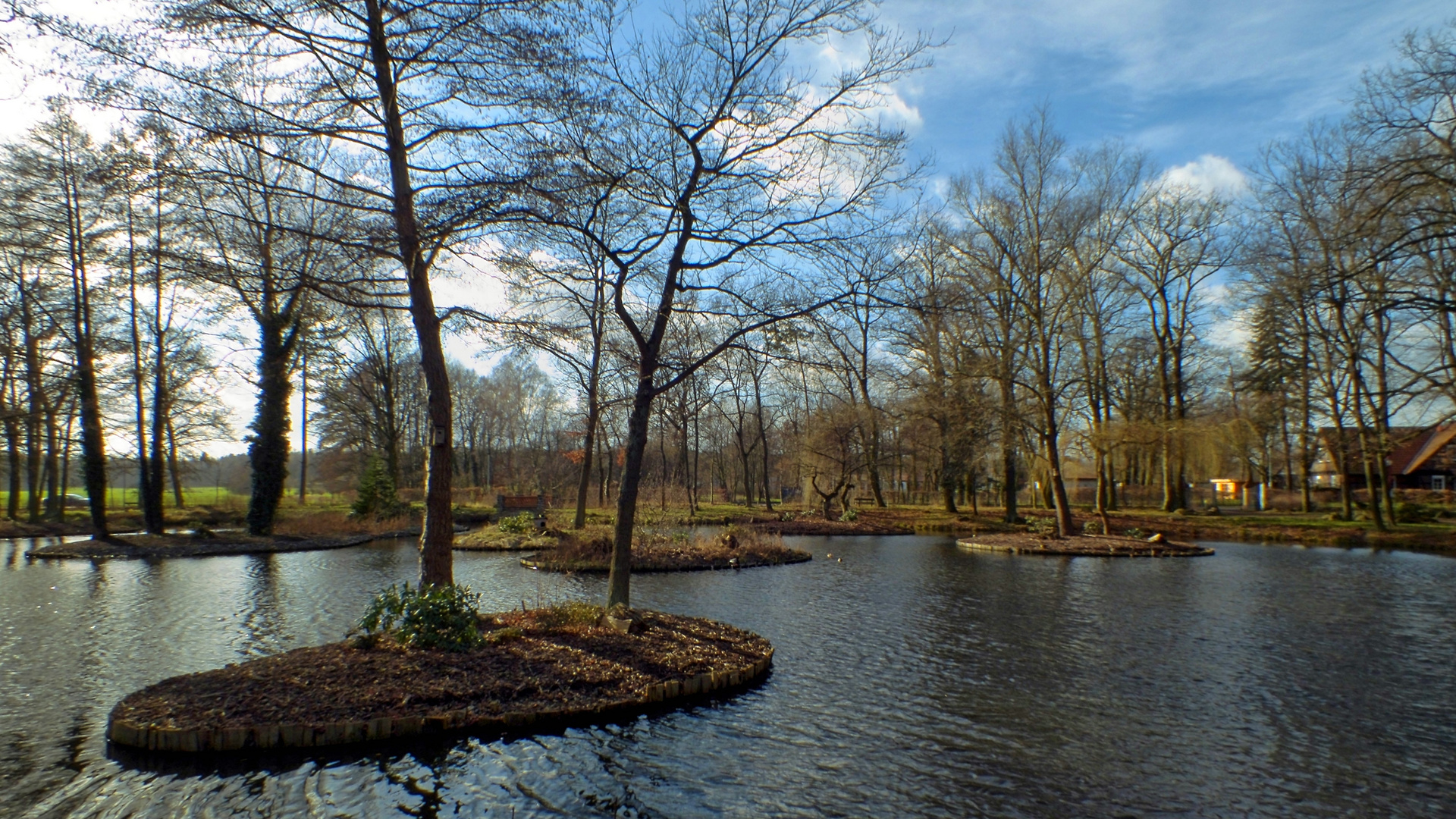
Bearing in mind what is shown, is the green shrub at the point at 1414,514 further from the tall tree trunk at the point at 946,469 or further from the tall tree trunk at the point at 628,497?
the tall tree trunk at the point at 628,497

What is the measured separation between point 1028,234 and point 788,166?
21609mm

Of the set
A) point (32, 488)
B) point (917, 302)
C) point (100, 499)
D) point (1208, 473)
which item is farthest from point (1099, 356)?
point (32, 488)

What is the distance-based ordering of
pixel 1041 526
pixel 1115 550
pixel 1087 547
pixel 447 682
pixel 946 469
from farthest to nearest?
pixel 946 469, pixel 1041 526, pixel 1087 547, pixel 1115 550, pixel 447 682

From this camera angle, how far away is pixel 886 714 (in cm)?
809

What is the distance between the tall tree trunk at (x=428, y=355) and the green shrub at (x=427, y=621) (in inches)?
30.9

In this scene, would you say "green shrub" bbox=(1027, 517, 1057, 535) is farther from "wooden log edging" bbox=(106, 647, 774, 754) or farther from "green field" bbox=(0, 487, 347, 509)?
"green field" bbox=(0, 487, 347, 509)

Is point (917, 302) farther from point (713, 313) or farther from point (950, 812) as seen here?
point (950, 812)

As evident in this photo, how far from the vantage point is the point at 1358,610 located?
14.1m

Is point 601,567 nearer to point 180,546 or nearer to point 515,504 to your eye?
point 180,546

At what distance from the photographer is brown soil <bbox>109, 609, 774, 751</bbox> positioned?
6.82 meters

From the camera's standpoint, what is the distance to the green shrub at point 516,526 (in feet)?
80.8

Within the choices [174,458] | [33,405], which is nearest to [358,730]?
[33,405]

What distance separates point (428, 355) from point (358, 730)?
4.20 m

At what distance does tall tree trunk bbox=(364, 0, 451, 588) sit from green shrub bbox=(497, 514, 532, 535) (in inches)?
603
